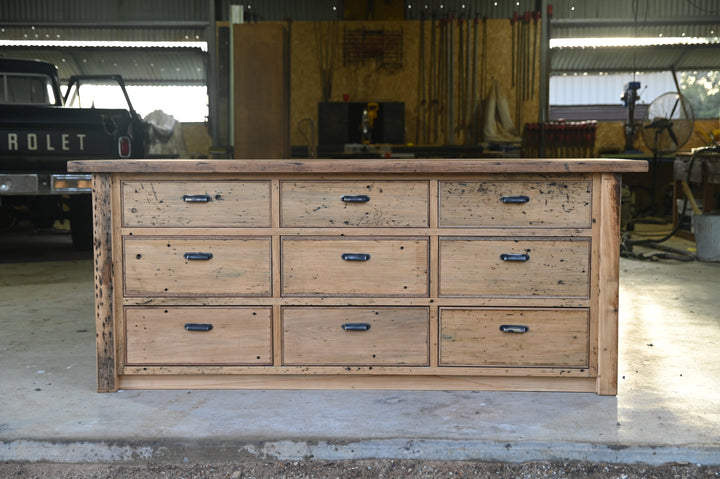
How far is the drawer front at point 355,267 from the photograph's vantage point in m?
2.90

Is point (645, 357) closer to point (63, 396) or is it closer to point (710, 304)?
point (710, 304)

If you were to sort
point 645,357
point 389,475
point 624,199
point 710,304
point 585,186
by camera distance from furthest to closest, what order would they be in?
point 624,199 → point 710,304 → point 645,357 → point 585,186 → point 389,475

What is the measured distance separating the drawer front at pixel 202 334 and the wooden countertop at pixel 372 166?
0.52 meters

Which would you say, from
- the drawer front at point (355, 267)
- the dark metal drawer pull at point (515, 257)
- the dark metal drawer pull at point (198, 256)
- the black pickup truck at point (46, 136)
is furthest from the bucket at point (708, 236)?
the dark metal drawer pull at point (198, 256)

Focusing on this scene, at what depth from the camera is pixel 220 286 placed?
2.93 m

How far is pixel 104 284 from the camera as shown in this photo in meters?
2.91

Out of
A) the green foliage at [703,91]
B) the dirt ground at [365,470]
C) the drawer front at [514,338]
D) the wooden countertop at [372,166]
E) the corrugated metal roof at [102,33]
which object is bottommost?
the dirt ground at [365,470]

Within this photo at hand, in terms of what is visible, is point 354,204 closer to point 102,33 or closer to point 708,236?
point 708,236

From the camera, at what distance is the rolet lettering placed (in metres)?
6.10

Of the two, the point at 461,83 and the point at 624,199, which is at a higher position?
the point at 461,83

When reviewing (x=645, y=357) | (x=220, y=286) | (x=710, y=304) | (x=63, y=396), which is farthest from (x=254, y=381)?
(x=710, y=304)

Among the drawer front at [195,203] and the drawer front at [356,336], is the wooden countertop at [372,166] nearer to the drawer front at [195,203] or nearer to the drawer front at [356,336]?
the drawer front at [195,203]

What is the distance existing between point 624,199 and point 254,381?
8.55m

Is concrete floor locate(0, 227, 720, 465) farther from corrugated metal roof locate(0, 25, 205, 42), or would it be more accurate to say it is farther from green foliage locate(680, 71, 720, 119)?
green foliage locate(680, 71, 720, 119)
